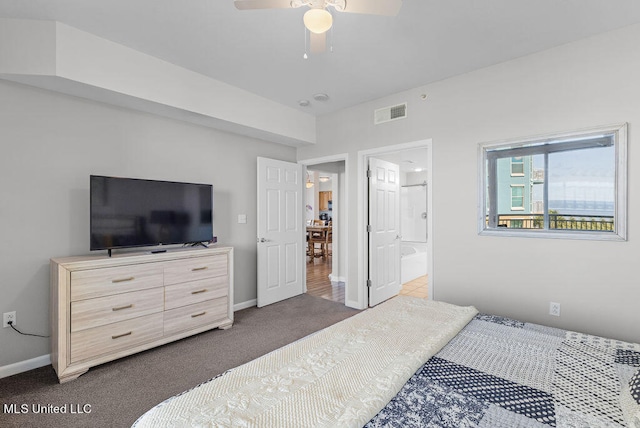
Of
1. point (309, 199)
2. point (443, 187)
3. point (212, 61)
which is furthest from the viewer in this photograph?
point (309, 199)

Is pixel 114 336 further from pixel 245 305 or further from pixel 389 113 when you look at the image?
pixel 389 113

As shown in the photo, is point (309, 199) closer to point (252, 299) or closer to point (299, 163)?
point (299, 163)

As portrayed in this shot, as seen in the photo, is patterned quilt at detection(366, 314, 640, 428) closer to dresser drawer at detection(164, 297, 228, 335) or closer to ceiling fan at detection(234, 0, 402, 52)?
ceiling fan at detection(234, 0, 402, 52)

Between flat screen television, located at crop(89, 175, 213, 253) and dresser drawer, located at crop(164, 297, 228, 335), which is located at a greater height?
flat screen television, located at crop(89, 175, 213, 253)

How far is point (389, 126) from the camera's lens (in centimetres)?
361

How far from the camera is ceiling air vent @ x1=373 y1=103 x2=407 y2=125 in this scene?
3.48 metres

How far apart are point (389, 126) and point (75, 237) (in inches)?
134

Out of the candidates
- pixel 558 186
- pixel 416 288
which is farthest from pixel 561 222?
pixel 416 288

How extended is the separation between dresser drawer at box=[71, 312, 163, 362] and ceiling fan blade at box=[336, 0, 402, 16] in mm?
2870

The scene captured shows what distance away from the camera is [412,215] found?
7.88 metres

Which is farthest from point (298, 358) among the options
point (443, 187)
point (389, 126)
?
point (389, 126)

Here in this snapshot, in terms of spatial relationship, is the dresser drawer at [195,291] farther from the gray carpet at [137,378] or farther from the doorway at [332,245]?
the doorway at [332,245]

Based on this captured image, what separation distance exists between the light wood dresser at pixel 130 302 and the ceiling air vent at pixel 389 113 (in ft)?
7.78

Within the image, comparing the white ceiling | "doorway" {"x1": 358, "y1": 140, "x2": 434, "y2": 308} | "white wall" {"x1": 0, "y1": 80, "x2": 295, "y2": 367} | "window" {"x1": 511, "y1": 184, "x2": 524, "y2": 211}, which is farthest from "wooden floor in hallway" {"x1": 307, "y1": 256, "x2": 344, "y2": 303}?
the white ceiling
